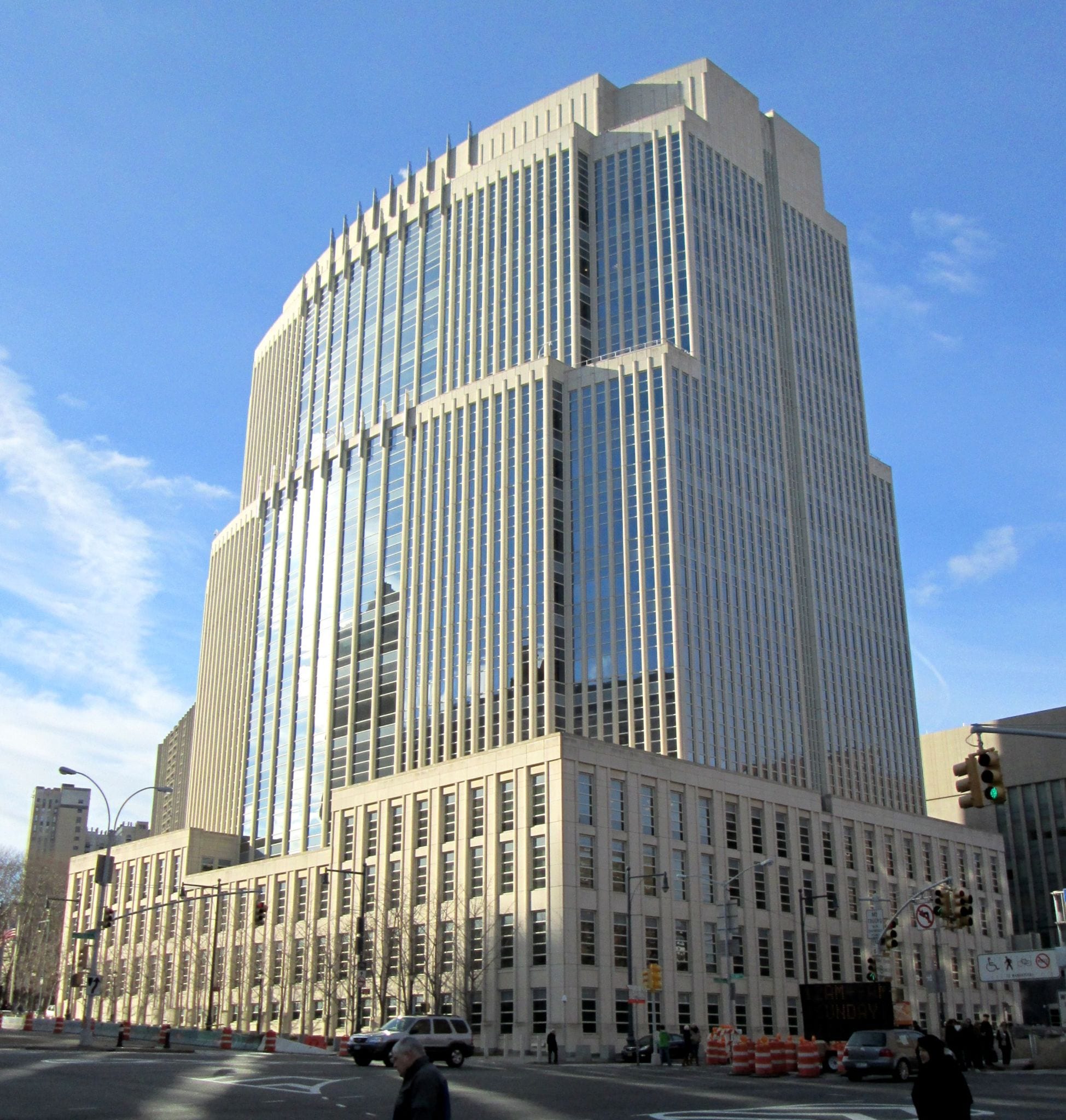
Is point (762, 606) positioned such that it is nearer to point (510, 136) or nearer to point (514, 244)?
point (514, 244)

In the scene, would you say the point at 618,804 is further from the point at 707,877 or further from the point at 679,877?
the point at 707,877

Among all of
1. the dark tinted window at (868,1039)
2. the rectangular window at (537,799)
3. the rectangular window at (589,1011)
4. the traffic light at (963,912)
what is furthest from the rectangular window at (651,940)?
the dark tinted window at (868,1039)

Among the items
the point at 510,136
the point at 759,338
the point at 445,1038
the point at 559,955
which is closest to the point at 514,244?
the point at 510,136

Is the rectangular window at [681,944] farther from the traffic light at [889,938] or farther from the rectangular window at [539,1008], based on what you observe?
the traffic light at [889,938]

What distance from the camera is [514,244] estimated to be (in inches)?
4715

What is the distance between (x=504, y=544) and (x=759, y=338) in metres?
33.9

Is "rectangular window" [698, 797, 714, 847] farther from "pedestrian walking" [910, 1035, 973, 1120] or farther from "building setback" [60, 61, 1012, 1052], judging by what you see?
"pedestrian walking" [910, 1035, 973, 1120]

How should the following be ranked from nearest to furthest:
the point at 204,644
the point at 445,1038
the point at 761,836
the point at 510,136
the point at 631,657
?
the point at 445,1038, the point at 761,836, the point at 631,657, the point at 510,136, the point at 204,644

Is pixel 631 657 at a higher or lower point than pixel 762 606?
lower

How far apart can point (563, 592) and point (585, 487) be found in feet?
31.2

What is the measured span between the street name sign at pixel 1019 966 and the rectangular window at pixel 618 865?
67.8 feet

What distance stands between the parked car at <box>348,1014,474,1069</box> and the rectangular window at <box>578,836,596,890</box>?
23.7m

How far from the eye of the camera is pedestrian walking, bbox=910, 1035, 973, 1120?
1278 cm

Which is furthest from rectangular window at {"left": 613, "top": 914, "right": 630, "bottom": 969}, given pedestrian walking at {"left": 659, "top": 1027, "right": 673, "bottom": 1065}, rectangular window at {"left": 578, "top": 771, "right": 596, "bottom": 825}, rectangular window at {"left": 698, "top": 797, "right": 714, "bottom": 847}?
pedestrian walking at {"left": 659, "top": 1027, "right": 673, "bottom": 1065}
